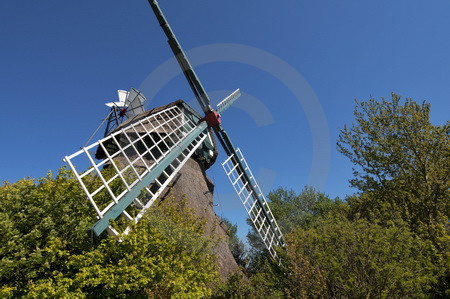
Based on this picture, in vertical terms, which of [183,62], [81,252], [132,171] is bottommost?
[81,252]

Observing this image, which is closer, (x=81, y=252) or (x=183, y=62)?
(x=81, y=252)

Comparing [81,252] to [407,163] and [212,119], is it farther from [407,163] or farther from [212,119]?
[407,163]

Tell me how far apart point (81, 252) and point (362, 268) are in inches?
301

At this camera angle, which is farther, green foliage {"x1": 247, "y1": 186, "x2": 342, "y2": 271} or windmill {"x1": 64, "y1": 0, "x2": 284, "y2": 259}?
green foliage {"x1": 247, "y1": 186, "x2": 342, "y2": 271}

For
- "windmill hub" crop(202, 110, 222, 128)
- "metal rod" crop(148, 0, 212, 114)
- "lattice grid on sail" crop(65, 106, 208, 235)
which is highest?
"metal rod" crop(148, 0, 212, 114)

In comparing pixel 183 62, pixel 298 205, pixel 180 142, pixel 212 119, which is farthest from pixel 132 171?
pixel 298 205

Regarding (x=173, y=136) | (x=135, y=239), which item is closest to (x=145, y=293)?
(x=135, y=239)

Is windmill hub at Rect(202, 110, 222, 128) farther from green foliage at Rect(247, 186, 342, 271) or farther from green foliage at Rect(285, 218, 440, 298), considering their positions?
green foliage at Rect(247, 186, 342, 271)

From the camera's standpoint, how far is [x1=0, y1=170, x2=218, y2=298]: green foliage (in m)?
5.63

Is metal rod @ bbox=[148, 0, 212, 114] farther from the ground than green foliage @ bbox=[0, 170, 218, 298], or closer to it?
farther from the ground

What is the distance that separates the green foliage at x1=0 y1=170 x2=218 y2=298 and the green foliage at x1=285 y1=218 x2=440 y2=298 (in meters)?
2.71

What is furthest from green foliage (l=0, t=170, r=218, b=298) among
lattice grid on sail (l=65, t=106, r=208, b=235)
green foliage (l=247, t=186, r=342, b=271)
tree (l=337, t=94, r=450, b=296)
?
green foliage (l=247, t=186, r=342, b=271)

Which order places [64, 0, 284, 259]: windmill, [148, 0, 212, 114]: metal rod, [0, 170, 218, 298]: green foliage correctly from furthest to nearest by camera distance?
[148, 0, 212, 114]: metal rod, [64, 0, 284, 259]: windmill, [0, 170, 218, 298]: green foliage

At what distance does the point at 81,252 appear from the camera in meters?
6.52
